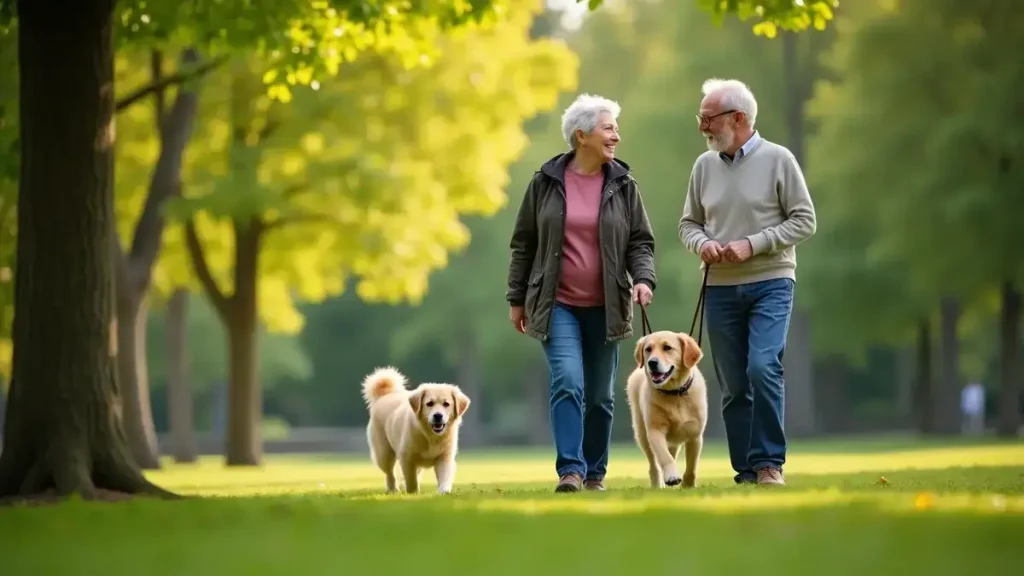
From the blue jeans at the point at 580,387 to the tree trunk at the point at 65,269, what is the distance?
249 centimetres

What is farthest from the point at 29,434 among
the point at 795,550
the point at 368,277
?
the point at 368,277

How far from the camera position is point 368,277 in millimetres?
26453

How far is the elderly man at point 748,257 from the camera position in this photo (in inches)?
390

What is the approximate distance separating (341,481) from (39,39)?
693 cm

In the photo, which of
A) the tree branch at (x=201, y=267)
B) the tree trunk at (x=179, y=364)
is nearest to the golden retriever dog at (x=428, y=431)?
the tree branch at (x=201, y=267)

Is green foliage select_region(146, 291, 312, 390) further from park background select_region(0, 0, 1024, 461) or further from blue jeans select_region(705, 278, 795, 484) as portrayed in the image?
blue jeans select_region(705, 278, 795, 484)

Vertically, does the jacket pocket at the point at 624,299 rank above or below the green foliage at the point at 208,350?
below

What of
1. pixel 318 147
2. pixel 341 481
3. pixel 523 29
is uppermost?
pixel 523 29

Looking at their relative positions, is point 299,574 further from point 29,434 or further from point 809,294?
point 809,294

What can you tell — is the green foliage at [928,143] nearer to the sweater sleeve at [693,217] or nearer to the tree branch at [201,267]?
the tree branch at [201,267]

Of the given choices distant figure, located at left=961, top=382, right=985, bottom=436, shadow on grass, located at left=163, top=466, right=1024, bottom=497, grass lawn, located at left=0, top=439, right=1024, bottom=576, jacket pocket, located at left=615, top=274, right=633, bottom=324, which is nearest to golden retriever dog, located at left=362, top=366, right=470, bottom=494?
shadow on grass, located at left=163, top=466, right=1024, bottom=497

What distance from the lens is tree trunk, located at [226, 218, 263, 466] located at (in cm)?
2516

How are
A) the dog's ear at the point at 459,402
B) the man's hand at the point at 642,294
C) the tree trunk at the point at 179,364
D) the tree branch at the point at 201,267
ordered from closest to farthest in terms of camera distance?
the man's hand at the point at 642,294, the dog's ear at the point at 459,402, the tree branch at the point at 201,267, the tree trunk at the point at 179,364

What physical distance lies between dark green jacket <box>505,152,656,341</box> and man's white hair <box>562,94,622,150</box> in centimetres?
19
